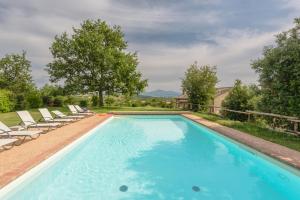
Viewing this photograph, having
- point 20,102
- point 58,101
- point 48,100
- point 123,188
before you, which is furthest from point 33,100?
point 123,188

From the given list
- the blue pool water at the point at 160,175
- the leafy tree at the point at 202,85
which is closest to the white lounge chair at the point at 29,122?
the blue pool water at the point at 160,175

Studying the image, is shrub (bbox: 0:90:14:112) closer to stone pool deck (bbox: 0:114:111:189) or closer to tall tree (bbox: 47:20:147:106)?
tall tree (bbox: 47:20:147:106)

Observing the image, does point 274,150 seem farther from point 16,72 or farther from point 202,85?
point 16,72

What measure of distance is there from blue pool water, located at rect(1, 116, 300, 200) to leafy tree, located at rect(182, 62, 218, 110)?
52.2 ft

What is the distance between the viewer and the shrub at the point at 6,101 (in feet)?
75.2

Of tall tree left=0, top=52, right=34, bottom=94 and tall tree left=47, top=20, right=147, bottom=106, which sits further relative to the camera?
tall tree left=0, top=52, right=34, bottom=94

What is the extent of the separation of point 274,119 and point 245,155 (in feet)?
16.7

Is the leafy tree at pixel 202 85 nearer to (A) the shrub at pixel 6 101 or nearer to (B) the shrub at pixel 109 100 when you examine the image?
(B) the shrub at pixel 109 100

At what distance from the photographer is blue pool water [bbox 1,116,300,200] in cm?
580

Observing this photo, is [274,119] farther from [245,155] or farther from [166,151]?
[166,151]

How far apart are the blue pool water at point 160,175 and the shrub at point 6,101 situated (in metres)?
→ 15.4

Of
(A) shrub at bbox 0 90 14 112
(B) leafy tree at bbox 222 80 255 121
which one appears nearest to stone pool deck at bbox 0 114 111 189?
(B) leafy tree at bbox 222 80 255 121

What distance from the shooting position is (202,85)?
2688cm

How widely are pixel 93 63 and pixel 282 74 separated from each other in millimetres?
22377
